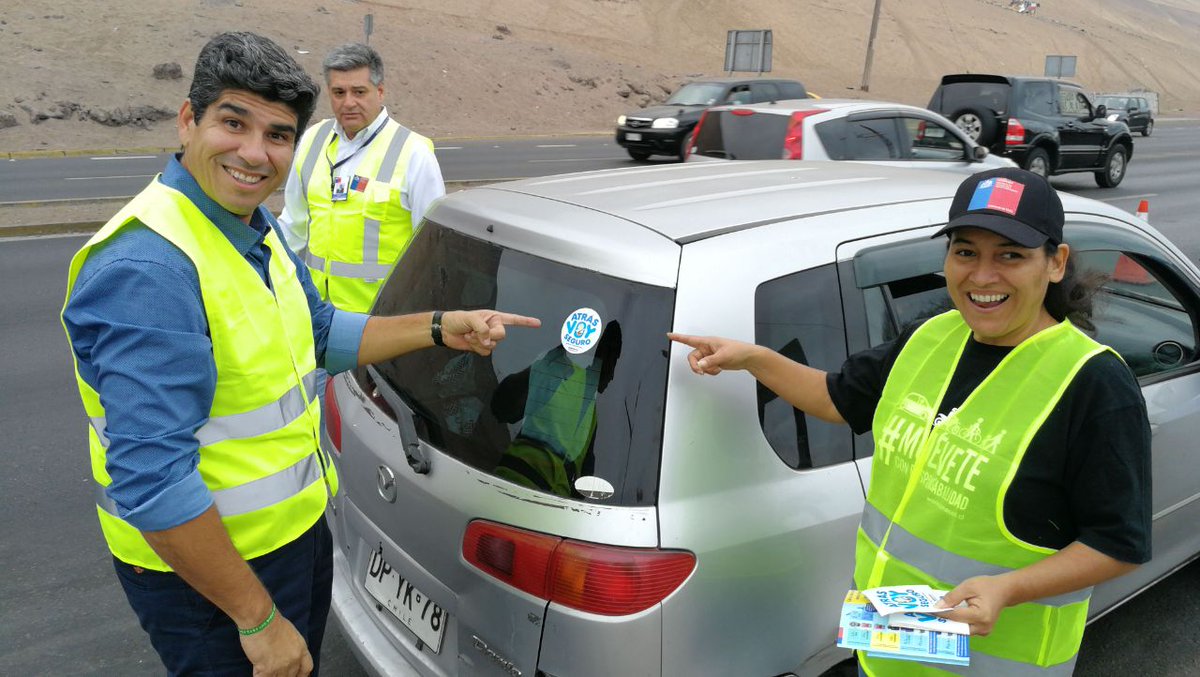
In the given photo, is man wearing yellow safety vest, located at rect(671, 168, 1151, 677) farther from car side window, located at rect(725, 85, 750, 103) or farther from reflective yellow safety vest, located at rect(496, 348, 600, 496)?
car side window, located at rect(725, 85, 750, 103)

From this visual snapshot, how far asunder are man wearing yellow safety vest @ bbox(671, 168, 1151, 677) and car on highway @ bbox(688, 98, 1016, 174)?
721 cm

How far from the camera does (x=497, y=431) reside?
2289 mm

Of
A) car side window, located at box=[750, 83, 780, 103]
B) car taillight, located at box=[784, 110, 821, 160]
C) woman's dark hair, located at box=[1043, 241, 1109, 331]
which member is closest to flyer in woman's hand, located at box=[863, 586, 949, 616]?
woman's dark hair, located at box=[1043, 241, 1109, 331]

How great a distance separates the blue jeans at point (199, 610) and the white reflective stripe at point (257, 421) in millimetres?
294

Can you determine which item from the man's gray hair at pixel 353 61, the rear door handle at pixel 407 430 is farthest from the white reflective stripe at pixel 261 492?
the man's gray hair at pixel 353 61

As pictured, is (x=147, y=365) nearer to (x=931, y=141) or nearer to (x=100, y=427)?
(x=100, y=427)

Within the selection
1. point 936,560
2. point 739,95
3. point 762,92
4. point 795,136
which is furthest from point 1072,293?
point 762,92

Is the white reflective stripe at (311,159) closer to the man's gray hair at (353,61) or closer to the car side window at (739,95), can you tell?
the man's gray hair at (353,61)

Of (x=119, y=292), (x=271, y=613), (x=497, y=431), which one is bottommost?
(x=271, y=613)

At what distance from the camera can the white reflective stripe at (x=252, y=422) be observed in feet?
6.01

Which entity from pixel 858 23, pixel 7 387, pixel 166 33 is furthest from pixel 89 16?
pixel 858 23

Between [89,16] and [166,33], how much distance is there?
8.27 ft

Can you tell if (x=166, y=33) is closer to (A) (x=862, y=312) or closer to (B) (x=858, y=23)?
(A) (x=862, y=312)

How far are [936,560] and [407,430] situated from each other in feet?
4.40
